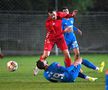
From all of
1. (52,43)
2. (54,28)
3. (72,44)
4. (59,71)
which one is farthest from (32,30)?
(59,71)

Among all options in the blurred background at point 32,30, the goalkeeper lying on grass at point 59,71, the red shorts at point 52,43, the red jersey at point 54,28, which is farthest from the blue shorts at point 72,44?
the blurred background at point 32,30

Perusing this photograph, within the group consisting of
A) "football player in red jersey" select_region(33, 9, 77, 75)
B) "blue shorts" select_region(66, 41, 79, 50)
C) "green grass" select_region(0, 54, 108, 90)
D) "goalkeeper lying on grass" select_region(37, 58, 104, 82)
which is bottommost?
"green grass" select_region(0, 54, 108, 90)

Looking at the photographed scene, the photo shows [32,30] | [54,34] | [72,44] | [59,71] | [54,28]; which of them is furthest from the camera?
[32,30]

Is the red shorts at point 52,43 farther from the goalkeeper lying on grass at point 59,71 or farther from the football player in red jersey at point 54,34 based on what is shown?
the goalkeeper lying on grass at point 59,71

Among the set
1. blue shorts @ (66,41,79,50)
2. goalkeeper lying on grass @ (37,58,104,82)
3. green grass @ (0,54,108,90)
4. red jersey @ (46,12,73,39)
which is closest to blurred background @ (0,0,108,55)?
green grass @ (0,54,108,90)

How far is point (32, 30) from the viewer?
31516 mm

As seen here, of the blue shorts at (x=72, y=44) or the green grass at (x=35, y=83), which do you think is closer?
the green grass at (x=35, y=83)

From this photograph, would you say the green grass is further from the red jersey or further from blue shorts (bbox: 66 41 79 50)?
the red jersey

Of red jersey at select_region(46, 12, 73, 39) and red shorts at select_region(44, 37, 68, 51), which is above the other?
red jersey at select_region(46, 12, 73, 39)

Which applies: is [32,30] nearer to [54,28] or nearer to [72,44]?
[72,44]

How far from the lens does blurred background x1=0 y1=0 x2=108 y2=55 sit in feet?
101

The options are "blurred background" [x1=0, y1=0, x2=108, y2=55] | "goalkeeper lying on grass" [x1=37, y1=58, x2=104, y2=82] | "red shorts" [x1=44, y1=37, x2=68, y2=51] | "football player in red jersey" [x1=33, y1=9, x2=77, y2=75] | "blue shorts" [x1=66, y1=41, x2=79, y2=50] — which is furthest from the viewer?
"blurred background" [x1=0, y1=0, x2=108, y2=55]

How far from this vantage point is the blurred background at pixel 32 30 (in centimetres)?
3081

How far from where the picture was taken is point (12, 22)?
30.8 m
